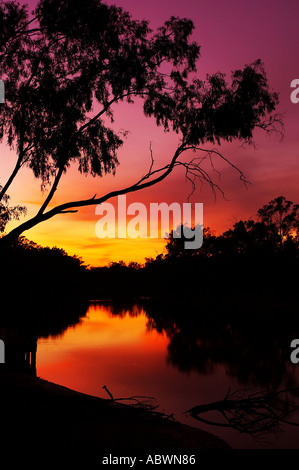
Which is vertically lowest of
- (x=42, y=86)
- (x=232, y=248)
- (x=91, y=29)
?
(x=232, y=248)

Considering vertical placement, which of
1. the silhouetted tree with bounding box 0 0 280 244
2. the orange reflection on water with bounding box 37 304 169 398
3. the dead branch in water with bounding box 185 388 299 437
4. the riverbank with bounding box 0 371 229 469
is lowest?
the orange reflection on water with bounding box 37 304 169 398

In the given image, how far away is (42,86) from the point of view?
1484cm

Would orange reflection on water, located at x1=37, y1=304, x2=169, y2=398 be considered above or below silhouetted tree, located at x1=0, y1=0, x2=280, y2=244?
below

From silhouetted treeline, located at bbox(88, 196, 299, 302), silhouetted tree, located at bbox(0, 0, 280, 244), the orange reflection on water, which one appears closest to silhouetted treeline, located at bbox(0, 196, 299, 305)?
silhouetted treeline, located at bbox(88, 196, 299, 302)

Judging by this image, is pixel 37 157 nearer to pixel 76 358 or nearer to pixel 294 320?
pixel 76 358

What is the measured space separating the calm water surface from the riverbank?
1809 millimetres

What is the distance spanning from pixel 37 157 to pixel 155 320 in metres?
28.4

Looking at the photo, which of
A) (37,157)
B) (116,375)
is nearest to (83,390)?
(116,375)

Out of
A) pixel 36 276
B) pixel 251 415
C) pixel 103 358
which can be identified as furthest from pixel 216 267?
pixel 251 415

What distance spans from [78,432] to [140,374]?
10026mm

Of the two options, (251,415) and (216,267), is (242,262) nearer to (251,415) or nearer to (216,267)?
(216,267)

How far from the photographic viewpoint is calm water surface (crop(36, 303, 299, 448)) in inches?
493

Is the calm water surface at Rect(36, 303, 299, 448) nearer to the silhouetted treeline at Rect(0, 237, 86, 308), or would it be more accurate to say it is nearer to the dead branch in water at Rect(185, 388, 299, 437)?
the dead branch in water at Rect(185, 388, 299, 437)
